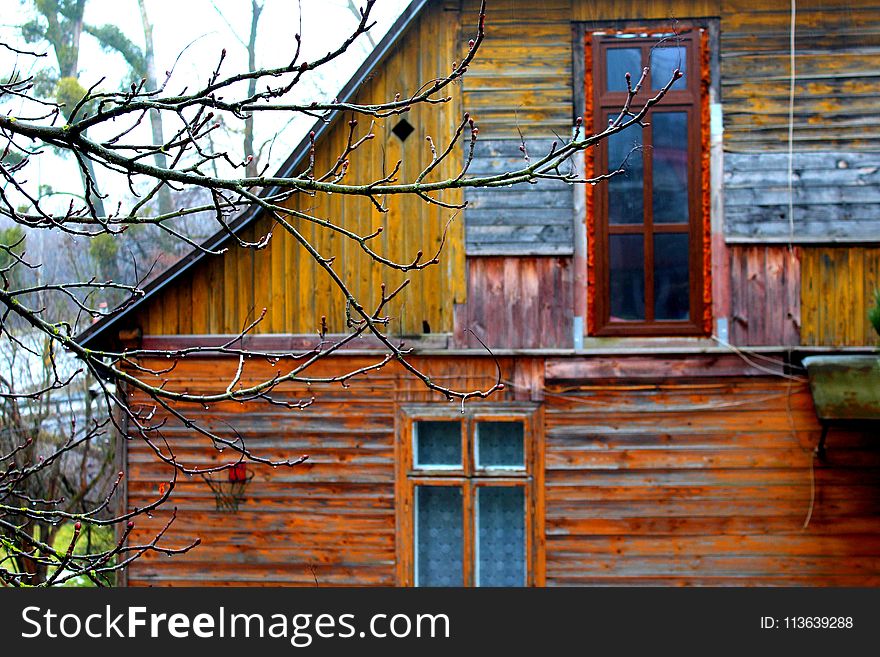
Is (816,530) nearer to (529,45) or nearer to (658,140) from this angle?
(658,140)

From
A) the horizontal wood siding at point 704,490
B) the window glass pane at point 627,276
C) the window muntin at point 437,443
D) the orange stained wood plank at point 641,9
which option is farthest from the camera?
the window muntin at point 437,443

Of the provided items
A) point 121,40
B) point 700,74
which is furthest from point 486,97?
point 121,40

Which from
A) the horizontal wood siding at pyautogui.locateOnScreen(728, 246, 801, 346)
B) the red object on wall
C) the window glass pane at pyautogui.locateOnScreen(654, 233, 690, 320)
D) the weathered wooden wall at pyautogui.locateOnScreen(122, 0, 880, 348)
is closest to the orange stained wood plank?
the weathered wooden wall at pyautogui.locateOnScreen(122, 0, 880, 348)

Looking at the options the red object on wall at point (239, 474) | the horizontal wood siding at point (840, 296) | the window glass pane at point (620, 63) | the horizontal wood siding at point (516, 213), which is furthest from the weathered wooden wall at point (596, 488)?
the window glass pane at point (620, 63)

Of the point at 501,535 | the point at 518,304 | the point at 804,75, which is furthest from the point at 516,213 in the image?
the point at 501,535

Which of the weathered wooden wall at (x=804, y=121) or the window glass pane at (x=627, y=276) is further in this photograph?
the window glass pane at (x=627, y=276)

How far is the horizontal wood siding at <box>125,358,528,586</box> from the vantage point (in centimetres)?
787

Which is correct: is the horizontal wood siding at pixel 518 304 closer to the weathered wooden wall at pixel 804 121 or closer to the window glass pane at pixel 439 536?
the window glass pane at pixel 439 536

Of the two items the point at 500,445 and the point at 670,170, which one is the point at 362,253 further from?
the point at 670,170

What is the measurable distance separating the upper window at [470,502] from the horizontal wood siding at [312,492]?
0.19 meters

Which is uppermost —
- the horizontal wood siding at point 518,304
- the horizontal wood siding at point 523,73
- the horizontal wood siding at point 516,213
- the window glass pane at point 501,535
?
the horizontal wood siding at point 523,73

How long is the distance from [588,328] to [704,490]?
1.65m

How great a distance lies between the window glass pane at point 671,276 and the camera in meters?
7.84
